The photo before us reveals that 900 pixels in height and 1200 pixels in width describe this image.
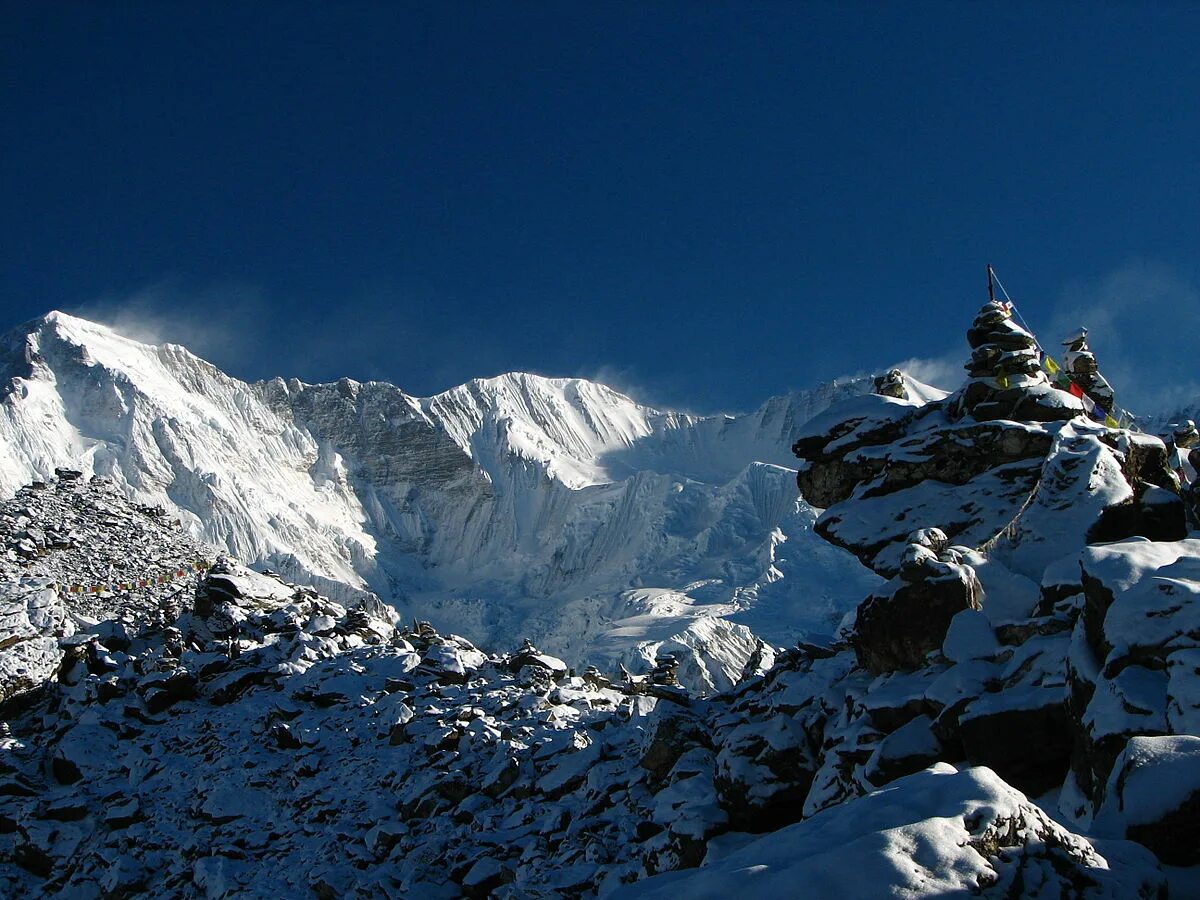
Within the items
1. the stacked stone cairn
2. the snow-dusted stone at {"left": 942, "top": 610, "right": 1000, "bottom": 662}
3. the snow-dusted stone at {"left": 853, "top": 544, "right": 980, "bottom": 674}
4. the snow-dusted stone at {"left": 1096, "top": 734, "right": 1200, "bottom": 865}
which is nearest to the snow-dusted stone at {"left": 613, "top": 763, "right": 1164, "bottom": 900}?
the snow-dusted stone at {"left": 1096, "top": 734, "right": 1200, "bottom": 865}

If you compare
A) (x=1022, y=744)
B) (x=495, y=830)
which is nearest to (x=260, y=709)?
(x=495, y=830)

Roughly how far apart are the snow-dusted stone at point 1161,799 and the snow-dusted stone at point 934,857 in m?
0.71

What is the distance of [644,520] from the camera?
195125 mm

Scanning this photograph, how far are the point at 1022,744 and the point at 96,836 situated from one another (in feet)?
77.0

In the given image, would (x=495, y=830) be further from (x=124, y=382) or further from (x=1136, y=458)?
(x=124, y=382)

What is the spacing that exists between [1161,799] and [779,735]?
10715 millimetres

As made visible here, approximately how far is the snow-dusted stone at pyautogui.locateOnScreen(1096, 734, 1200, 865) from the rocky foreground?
0.09ft

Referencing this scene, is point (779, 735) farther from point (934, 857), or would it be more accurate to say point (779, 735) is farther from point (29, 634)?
point (29, 634)

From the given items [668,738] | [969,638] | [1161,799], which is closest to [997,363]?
[969,638]

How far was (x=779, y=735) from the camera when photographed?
748 inches

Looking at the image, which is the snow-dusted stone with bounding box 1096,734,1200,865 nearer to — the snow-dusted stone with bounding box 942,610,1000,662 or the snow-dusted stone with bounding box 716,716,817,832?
the snow-dusted stone with bounding box 942,610,1000,662

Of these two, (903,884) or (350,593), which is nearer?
(903,884)

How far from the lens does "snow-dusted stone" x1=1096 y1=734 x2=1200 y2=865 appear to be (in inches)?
335

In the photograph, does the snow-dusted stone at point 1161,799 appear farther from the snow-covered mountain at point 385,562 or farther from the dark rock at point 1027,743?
the snow-covered mountain at point 385,562
